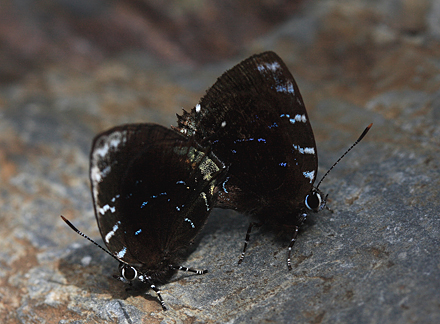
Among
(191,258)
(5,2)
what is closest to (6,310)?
(191,258)

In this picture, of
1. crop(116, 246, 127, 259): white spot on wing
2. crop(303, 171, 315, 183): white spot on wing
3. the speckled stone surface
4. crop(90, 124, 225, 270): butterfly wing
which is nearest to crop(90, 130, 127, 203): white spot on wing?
crop(90, 124, 225, 270): butterfly wing

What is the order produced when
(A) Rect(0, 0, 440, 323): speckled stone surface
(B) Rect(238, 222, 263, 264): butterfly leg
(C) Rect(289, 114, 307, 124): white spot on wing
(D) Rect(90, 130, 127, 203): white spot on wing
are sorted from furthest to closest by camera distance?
1. (B) Rect(238, 222, 263, 264): butterfly leg
2. (C) Rect(289, 114, 307, 124): white spot on wing
3. (D) Rect(90, 130, 127, 203): white spot on wing
4. (A) Rect(0, 0, 440, 323): speckled stone surface

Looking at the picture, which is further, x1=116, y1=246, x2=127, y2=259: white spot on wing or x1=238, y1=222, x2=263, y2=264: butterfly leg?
x1=238, y1=222, x2=263, y2=264: butterfly leg

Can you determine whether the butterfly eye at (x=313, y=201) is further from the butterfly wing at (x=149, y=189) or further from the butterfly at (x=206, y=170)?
the butterfly wing at (x=149, y=189)

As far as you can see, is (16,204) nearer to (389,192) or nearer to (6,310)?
(6,310)

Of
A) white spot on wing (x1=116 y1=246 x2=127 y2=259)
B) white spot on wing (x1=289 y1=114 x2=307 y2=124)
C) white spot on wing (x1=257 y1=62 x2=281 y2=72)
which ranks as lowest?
white spot on wing (x1=116 y1=246 x2=127 y2=259)

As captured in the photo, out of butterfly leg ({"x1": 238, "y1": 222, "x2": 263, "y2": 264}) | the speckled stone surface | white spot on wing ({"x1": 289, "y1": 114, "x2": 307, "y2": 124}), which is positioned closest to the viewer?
the speckled stone surface

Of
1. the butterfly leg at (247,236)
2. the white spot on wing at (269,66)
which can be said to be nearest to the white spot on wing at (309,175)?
the butterfly leg at (247,236)

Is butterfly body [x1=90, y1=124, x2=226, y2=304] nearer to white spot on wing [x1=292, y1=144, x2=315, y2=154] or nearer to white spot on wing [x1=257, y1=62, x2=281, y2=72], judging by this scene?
white spot on wing [x1=292, y1=144, x2=315, y2=154]
